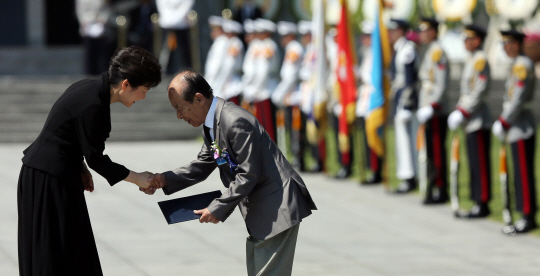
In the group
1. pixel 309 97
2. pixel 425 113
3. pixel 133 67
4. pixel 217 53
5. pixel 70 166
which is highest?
pixel 133 67

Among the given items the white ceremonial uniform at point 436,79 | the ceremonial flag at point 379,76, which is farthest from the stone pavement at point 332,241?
the white ceremonial uniform at point 436,79

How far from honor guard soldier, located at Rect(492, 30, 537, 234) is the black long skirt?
14.9 ft

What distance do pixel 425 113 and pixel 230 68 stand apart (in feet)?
15.9

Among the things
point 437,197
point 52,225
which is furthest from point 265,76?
point 52,225

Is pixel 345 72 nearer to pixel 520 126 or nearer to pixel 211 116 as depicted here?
pixel 520 126

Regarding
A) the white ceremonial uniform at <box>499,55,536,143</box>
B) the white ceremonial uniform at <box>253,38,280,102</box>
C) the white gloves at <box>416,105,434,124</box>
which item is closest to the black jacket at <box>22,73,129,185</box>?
the white ceremonial uniform at <box>499,55,536,143</box>

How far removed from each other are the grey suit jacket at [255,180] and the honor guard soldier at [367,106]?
6156 millimetres

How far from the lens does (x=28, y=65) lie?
20.9m

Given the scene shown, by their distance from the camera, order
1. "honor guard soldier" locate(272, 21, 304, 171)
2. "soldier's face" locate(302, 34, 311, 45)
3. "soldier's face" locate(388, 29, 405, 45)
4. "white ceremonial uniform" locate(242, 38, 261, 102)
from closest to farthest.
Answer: "soldier's face" locate(388, 29, 405, 45) < "honor guard soldier" locate(272, 21, 304, 171) < "soldier's face" locate(302, 34, 311, 45) < "white ceremonial uniform" locate(242, 38, 261, 102)

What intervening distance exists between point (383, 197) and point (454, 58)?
9222mm

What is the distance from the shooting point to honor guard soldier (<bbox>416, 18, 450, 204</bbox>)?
914 cm

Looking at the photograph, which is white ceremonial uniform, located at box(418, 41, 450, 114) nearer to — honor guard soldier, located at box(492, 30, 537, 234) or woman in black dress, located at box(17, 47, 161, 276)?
honor guard soldier, located at box(492, 30, 537, 234)

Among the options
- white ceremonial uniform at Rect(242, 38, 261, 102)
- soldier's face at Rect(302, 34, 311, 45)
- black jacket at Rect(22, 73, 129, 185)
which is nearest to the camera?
black jacket at Rect(22, 73, 129, 185)

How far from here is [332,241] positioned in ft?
25.1
